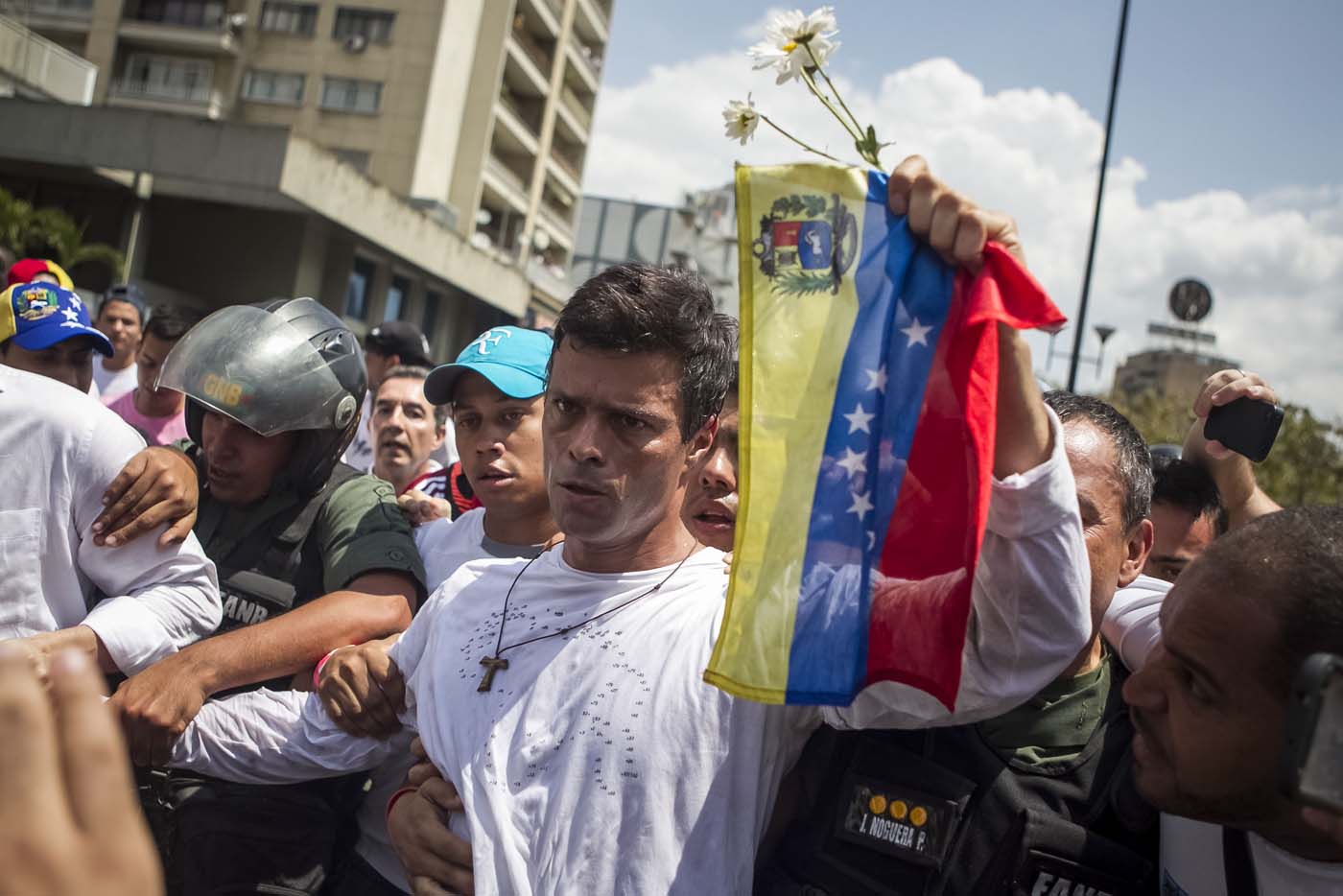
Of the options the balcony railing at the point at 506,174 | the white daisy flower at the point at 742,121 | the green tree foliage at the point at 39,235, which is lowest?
the white daisy flower at the point at 742,121

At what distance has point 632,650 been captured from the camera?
2129 mm

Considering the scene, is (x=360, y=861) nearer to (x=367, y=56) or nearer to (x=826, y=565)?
(x=826, y=565)

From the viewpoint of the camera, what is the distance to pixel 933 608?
5.65ft

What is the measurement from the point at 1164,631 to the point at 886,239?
0.76m

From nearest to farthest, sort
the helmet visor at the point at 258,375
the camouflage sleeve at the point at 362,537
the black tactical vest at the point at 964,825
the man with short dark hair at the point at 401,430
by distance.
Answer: the black tactical vest at the point at 964,825, the camouflage sleeve at the point at 362,537, the helmet visor at the point at 258,375, the man with short dark hair at the point at 401,430

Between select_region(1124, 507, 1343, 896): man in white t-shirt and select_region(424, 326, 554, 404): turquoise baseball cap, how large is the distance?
222 cm

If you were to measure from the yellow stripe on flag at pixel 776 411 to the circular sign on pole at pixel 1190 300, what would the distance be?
10.8m

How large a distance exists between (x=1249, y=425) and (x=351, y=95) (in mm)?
36505

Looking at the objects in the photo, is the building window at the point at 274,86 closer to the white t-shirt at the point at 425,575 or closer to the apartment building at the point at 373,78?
the apartment building at the point at 373,78

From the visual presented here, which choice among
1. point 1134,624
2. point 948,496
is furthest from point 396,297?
point 948,496

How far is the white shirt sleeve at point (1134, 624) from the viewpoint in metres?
2.27

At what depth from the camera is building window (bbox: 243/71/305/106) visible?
36.4 metres

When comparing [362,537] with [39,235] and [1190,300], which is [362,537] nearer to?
[1190,300]

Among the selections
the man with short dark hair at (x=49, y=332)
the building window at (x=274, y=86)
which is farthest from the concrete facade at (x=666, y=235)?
the man with short dark hair at (x=49, y=332)
